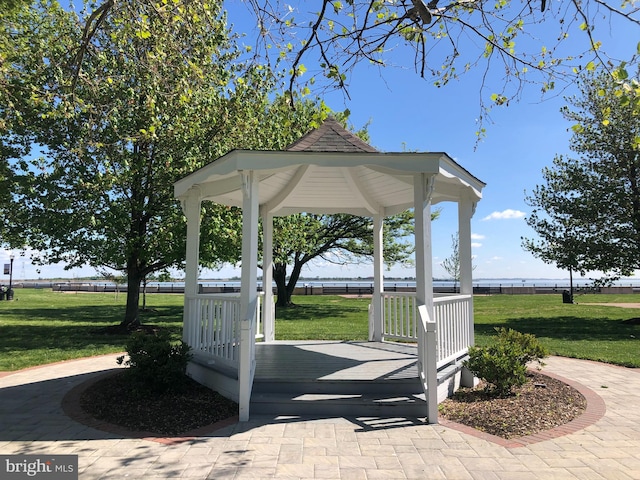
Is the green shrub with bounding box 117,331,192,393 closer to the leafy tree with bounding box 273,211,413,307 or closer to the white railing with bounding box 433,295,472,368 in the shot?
the white railing with bounding box 433,295,472,368

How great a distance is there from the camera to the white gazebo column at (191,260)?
21.3ft

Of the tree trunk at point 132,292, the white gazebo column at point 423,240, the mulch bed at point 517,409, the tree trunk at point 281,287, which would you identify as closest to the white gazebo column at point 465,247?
the mulch bed at point 517,409

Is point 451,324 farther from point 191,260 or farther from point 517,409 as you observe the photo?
point 191,260

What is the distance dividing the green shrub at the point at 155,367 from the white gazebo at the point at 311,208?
48 cm

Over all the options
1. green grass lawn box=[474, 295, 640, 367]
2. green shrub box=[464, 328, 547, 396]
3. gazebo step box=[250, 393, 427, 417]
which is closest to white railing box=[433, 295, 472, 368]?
green shrub box=[464, 328, 547, 396]

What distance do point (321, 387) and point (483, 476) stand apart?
227cm

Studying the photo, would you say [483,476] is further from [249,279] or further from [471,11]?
[471,11]

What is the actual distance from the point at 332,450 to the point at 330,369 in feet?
6.42

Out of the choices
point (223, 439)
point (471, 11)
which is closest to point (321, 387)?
point (223, 439)

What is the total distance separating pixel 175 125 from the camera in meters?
10.9

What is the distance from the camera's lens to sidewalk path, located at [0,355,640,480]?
345cm

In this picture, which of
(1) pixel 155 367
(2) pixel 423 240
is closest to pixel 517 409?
(2) pixel 423 240

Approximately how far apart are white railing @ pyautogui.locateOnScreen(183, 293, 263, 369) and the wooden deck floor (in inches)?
21.6

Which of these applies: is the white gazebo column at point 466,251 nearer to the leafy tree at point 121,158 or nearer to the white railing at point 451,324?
the white railing at point 451,324
